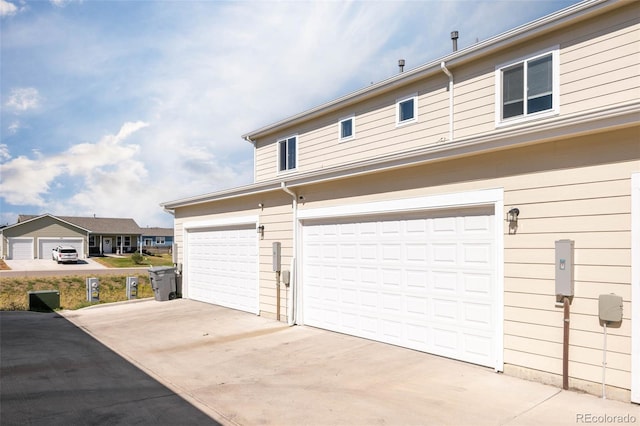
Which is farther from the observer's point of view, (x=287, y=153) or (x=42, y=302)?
(x=287, y=153)

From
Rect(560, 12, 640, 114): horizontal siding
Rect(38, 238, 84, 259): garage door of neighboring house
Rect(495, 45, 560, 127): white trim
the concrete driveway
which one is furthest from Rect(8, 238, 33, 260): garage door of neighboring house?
Rect(560, 12, 640, 114): horizontal siding

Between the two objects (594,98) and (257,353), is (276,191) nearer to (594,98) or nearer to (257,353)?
(257,353)

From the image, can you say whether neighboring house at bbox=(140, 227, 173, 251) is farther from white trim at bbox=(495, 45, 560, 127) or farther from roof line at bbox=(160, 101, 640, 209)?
white trim at bbox=(495, 45, 560, 127)

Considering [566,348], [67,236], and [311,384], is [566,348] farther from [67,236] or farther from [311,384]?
[67,236]

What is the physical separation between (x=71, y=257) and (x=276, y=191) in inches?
1228

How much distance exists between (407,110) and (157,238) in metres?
49.2

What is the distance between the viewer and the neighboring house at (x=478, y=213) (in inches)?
199

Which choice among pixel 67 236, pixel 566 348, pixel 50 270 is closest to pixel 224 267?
A: pixel 566 348

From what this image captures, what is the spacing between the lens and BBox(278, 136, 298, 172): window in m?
14.5

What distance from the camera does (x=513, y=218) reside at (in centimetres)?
583

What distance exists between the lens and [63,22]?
34.6ft

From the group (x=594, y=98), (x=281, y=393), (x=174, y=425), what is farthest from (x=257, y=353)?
(x=594, y=98)

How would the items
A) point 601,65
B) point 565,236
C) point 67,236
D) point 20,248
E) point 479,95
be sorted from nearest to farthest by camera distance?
point 565,236 < point 601,65 < point 479,95 < point 20,248 < point 67,236
